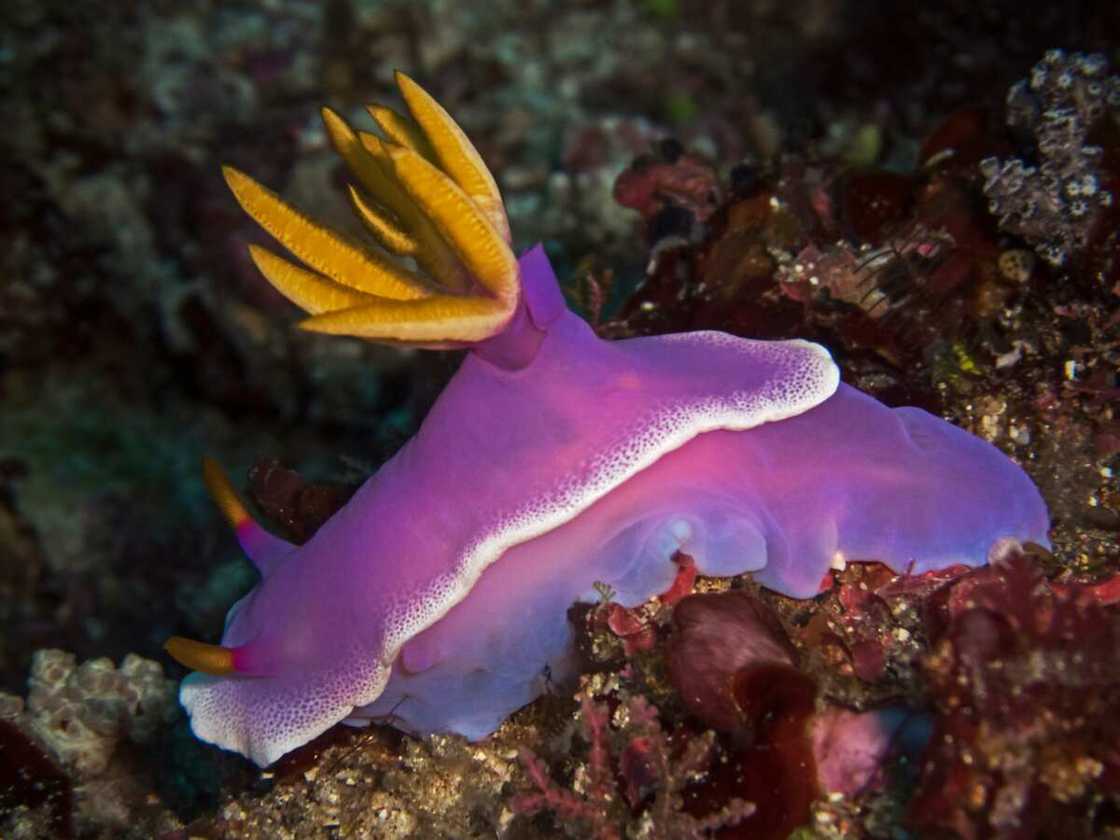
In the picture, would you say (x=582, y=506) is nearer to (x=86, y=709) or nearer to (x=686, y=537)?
(x=686, y=537)

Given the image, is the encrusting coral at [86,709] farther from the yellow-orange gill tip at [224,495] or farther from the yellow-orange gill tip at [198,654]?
the yellow-orange gill tip at [198,654]

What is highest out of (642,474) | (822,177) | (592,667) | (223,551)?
(822,177)

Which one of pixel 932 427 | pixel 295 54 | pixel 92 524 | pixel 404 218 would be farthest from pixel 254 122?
pixel 932 427

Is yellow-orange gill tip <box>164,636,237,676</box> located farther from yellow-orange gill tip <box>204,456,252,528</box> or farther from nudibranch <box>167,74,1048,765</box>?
yellow-orange gill tip <box>204,456,252,528</box>

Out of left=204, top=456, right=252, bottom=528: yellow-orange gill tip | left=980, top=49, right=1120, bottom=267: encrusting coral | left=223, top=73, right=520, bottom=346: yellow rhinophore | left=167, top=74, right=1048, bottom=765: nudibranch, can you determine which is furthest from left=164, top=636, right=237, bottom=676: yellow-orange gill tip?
left=980, top=49, right=1120, bottom=267: encrusting coral

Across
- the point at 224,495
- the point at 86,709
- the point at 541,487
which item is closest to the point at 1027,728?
the point at 541,487

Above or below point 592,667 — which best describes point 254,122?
below

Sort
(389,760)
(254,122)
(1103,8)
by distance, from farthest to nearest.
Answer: (254,122), (1103,8), (389,760)

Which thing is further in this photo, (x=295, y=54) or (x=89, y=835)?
(x=295, y=54)

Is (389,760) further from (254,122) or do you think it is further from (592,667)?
(254,122)
